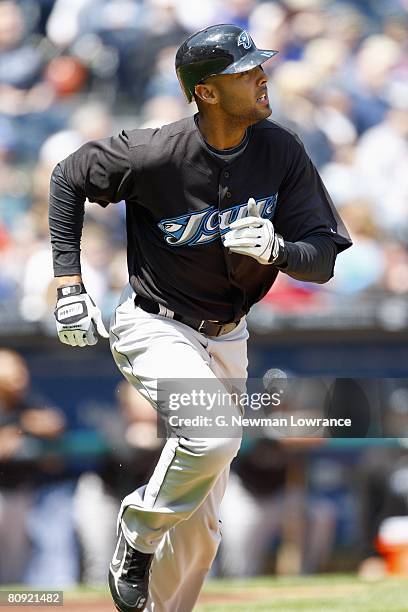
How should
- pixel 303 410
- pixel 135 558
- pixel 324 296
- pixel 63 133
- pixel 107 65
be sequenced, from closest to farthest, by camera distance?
pixel 135 558 < pixel 303 410 < pixel 324 296 < pixel 63 133 < pixel 107 65

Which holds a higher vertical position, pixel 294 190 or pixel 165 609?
pixel 294 190

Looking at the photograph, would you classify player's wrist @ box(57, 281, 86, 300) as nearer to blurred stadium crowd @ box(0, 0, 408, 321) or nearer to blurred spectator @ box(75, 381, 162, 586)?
blurred spectator @ box(75, 381, 162, 586)

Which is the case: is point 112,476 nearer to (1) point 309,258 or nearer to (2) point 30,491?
(2) point 30,491

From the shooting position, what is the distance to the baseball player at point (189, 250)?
3.60 m

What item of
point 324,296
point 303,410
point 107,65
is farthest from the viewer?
point 107,65

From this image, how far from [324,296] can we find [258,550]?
64.0 inches

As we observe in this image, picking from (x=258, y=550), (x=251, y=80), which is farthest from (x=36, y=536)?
(x=251, y=80)

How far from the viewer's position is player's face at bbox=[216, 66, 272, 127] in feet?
11.9

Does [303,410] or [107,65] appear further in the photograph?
[107,65]

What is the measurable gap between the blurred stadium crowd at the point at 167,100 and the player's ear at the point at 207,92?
3.28m

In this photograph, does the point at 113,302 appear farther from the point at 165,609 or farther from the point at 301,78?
the point at 165,609

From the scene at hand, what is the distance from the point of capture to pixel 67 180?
380cm

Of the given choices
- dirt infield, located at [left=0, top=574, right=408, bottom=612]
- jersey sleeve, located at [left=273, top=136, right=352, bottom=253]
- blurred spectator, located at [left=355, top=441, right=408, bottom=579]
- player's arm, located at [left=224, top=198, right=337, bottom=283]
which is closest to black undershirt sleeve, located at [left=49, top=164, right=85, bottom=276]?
player's arm, located at [left=224, top=198, right=337, bottom=283]

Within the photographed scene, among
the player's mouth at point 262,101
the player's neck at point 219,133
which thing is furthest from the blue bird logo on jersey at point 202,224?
the player's mouth at point 262,101
